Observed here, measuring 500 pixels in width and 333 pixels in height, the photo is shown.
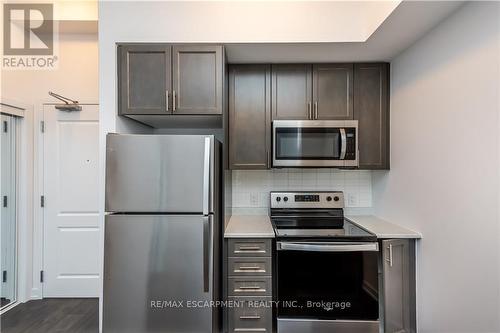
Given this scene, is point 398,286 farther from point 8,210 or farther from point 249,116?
point 8,210

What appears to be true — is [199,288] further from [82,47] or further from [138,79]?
[82,47]

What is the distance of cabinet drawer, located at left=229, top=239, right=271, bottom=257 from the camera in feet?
6.47

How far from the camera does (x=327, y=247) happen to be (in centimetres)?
190

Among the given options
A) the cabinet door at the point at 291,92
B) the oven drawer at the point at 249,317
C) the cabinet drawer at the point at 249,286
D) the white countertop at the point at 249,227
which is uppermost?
the cabinet door at the point at 291,92

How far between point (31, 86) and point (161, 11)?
1873 millimetres

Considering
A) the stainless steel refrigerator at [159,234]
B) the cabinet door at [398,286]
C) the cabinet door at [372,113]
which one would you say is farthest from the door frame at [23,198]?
the cabinet door at [398,286]

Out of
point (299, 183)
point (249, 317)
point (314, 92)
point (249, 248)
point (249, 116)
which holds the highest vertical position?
point (314, 92)

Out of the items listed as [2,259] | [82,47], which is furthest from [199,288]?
[82,47]

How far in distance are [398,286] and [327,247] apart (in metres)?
0.64

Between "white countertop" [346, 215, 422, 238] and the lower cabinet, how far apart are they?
2.77 ft

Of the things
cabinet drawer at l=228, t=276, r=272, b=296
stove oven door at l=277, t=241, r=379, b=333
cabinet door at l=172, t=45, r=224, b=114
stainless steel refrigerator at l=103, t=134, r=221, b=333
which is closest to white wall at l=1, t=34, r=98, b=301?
cabinet door at l=172, t=45, r=224, b=114

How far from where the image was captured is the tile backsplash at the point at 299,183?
2660mm

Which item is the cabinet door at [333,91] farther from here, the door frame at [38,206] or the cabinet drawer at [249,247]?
the door frame at [38,206]

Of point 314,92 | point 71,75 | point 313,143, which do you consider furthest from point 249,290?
point 71,75
